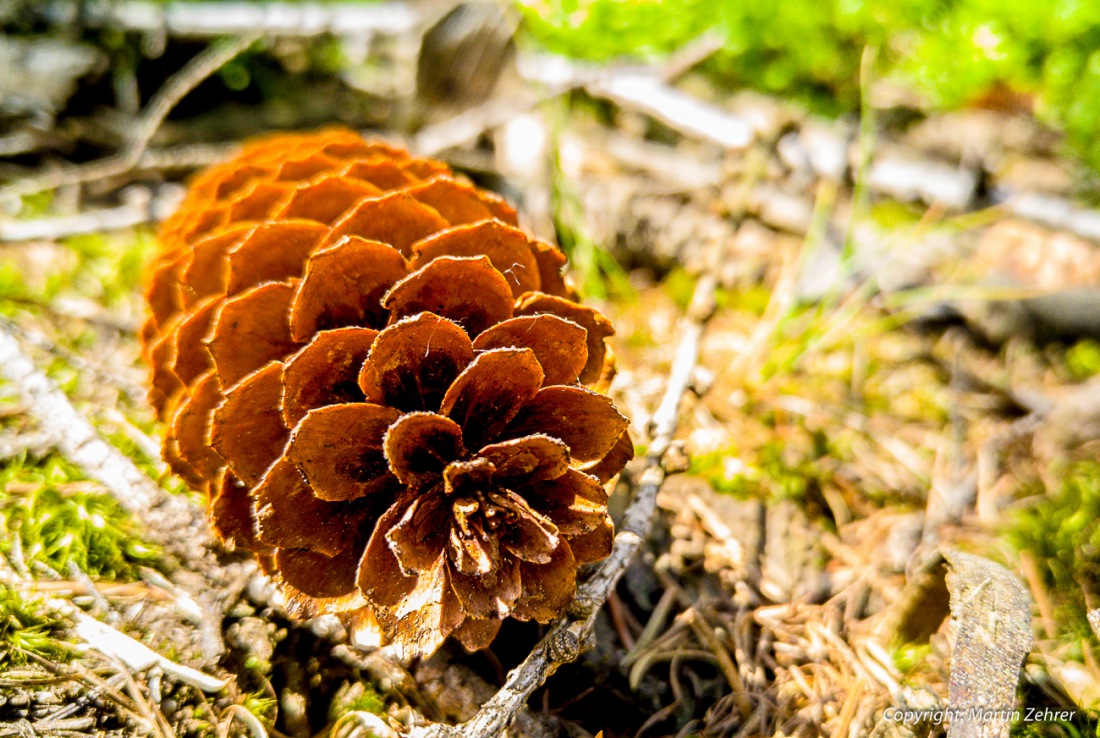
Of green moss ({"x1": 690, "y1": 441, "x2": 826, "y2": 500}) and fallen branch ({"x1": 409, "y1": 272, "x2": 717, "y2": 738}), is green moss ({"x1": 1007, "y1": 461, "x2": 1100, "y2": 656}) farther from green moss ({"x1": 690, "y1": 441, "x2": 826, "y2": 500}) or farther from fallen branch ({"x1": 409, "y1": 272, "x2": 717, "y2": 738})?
fallen branch ({"x1": 409, "y1": 272, "x2": 717, "y2": 738})

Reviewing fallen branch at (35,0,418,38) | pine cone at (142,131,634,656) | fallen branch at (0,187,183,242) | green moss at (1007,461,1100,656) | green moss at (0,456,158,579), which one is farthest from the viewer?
fallen branch at (35,0,418,38)

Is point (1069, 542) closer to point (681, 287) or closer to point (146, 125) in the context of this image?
point (681, 287)

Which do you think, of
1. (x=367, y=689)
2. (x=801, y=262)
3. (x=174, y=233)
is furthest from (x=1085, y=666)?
(x=174, y=233)

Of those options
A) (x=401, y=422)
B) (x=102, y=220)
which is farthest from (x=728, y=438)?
(x=102, y=220)

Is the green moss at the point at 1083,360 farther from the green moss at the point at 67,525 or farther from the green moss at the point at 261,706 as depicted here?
the green moss at the point at 67,525

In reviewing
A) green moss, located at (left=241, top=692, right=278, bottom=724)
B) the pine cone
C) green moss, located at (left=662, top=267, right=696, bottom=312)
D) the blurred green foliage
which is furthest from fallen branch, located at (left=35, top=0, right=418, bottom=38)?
green moss, located at (left=241, top=692, right=278, bottom=724)

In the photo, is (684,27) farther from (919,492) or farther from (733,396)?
(919,492)
